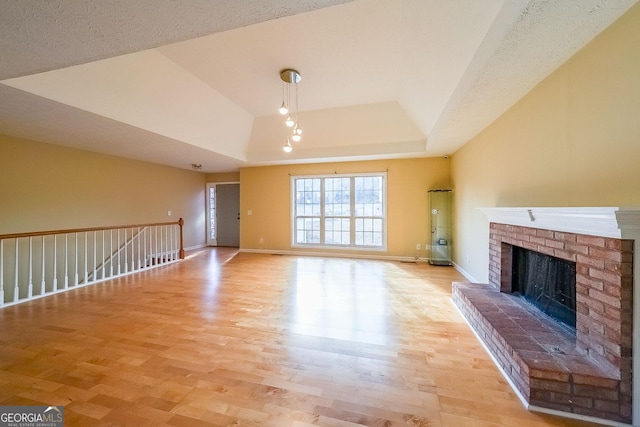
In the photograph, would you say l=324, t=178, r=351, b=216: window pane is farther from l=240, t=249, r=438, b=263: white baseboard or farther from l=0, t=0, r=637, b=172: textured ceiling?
l=240, t=249, r=438, b=263: white baseboard

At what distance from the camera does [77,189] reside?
16.1 ft

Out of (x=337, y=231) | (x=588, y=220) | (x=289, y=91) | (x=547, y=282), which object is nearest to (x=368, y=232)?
(x=337, y=231)

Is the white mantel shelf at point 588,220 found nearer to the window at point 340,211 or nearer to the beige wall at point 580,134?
the beige wall at point 580,134

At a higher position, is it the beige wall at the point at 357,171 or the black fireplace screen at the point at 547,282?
the beige wall at the point at 357,171

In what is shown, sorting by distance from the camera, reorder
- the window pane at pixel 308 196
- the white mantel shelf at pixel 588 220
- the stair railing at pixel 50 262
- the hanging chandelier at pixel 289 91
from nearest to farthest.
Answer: the white mantel shelf at pixel 588 220 < the hanging chandelier at pixel 289 91 < the stair railing at pixel 50 262 < the window pane at pixel 308 196

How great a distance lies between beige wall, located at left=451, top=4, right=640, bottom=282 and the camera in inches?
59.9

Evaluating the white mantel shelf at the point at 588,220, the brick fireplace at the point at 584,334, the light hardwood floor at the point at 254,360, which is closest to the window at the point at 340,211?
the light hardwood floor at the point at 254,360

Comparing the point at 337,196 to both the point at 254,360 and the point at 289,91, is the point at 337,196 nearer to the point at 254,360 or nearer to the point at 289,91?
the point at 289,91

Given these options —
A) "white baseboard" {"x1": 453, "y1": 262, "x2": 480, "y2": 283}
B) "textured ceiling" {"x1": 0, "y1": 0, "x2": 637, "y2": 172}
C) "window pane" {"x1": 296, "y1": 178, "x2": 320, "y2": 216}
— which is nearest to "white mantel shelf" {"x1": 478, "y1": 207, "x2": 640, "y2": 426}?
"textured ceiling" {"x1": 0, "y1": 0, "x2": 637, "y2": 172}

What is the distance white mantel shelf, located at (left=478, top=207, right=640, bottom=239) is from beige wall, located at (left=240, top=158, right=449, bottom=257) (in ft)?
10.9

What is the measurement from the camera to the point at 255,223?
22.6 ft

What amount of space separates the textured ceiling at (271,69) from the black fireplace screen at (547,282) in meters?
1.69

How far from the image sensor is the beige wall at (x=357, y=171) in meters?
5.66

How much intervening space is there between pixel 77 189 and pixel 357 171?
19.3 feet
